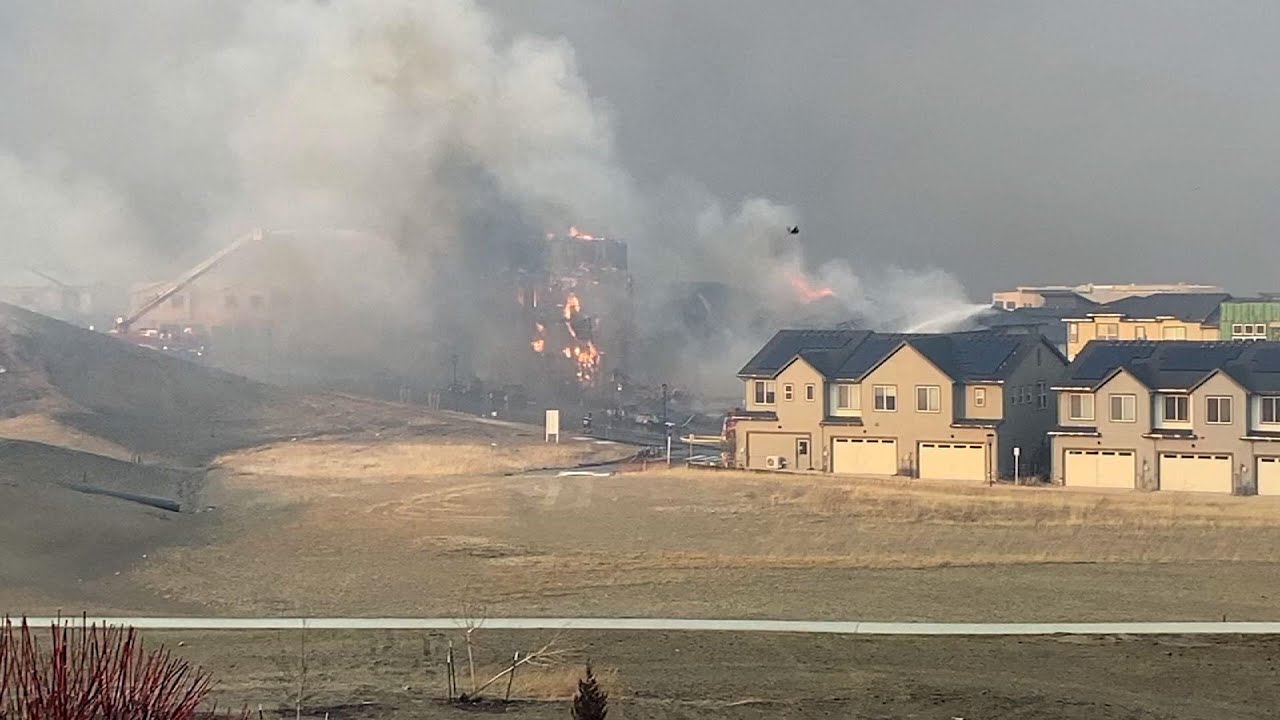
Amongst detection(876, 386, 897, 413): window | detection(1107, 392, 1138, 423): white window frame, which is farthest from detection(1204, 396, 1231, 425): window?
detection(876, 386, 897, 413): window

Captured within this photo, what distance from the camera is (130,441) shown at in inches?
2410

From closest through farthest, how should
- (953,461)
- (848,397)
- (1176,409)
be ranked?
1. (1176,409)
2. (953,461)
3. (848,397)

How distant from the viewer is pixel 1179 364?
169 feet

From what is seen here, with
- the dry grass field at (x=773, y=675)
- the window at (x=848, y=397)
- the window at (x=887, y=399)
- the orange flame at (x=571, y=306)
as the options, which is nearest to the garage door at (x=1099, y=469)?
the window at (x=887, y=399)

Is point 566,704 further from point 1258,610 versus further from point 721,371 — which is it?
point 721,371

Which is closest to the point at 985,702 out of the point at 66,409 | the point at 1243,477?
the point at 1243,477

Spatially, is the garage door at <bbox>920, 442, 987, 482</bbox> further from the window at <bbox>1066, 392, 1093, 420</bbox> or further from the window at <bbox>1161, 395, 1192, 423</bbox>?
the window at <bbox>1161, 395, 1192, 423</bbox>

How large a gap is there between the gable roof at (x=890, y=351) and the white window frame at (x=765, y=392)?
1.23 ft

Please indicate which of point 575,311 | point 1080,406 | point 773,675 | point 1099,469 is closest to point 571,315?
point 575,311

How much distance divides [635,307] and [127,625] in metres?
85.5

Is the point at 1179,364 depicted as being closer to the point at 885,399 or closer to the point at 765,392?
the point at 885,399

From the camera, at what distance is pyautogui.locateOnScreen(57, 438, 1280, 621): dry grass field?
97.0 ft

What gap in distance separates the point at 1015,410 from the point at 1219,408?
7.30 metres

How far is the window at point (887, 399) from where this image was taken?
5466 cm
